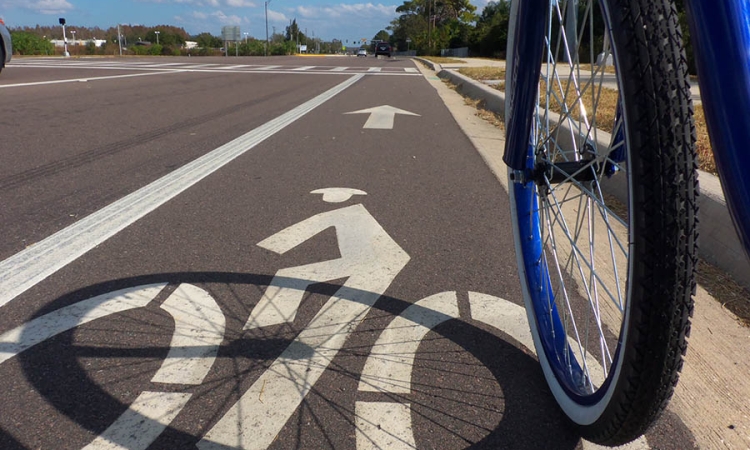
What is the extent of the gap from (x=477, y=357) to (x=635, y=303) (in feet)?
3.50

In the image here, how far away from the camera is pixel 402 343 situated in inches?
88.5

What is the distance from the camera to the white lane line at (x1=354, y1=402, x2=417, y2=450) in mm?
1711

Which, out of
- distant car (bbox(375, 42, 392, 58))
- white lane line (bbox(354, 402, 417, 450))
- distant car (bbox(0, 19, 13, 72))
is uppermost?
distant car (bbox(375, 42, 392, 58))

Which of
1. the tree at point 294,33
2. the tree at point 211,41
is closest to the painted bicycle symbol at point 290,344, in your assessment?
the tree at point 211,41

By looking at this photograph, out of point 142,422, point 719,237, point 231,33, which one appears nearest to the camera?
point 142,422

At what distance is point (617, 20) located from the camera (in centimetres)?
113

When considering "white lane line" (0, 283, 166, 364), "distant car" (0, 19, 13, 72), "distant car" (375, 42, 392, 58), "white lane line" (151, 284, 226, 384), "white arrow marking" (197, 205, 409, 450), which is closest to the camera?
"white arrow marking" (197, 205, 409, 450)

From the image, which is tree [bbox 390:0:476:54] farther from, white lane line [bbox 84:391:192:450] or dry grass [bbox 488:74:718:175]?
white lane line [bbox 84:391:192:450]

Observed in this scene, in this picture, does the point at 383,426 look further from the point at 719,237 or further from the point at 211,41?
the point at 211,41

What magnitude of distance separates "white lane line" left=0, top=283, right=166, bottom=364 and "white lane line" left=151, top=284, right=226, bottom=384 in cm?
14

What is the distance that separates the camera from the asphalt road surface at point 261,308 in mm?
1792

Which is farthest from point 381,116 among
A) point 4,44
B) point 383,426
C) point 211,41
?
point 211,41

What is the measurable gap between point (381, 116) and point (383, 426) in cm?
747

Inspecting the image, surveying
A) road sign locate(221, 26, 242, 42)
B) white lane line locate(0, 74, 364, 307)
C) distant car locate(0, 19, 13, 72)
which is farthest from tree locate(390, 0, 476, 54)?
white lane line locate(0, 74, 364, 307)
